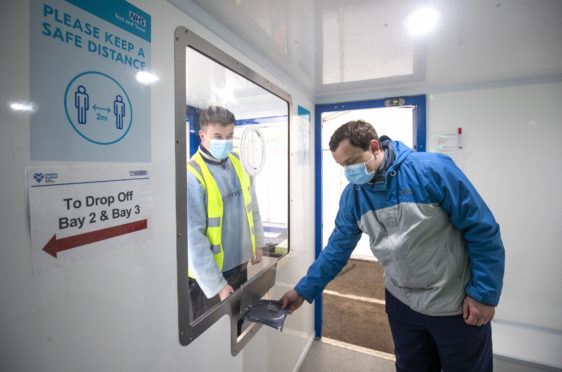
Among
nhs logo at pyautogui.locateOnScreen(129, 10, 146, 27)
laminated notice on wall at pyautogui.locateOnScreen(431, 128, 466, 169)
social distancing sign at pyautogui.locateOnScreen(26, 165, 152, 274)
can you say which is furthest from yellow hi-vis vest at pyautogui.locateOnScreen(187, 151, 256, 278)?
laminated notice on wall at pyautogui.locateOnScreen(431, 128, 466, 169)

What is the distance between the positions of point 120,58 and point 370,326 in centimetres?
331

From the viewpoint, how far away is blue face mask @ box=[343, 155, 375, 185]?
153 cm

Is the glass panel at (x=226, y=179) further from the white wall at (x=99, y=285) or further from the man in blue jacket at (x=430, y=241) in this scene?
the man in blue jacket at (x=430, y=241)

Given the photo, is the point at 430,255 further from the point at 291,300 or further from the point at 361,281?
the point at 361,281

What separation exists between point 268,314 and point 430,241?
3.20 ft

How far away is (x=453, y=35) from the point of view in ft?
4.79

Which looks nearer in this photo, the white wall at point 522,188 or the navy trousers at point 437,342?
the navy trousers at point 437,342

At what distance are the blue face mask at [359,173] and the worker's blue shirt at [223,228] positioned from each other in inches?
23.1

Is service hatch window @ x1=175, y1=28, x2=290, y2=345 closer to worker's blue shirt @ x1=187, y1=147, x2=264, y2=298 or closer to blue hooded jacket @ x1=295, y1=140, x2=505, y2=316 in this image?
worker's blue shirt @ x1=187, y1=147, x2=264, y2=298

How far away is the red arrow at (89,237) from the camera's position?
2.19 ft

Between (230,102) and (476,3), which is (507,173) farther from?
(230,102)

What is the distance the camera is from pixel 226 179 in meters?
1.35

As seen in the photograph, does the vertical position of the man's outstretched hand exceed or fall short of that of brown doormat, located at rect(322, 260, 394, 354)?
it exceeds it

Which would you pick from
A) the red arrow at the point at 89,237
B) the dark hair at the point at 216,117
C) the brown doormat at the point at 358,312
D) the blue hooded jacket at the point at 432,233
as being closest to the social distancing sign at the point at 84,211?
the red arrow at the point at 89,237
